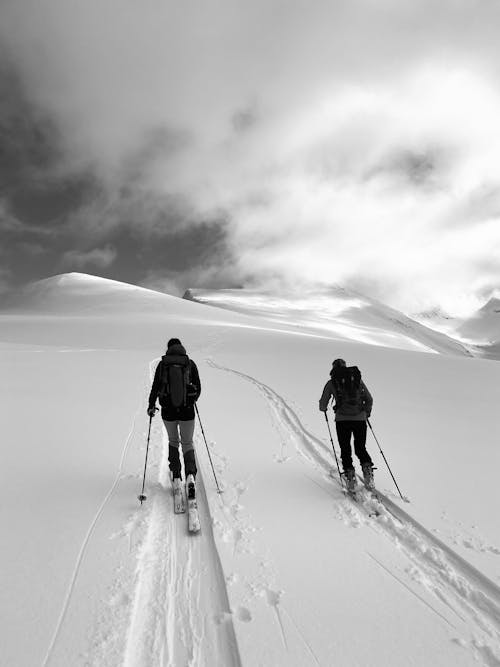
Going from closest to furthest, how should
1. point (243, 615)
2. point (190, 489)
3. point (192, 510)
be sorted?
1. point (243, 615)
2. point (192, 510)
3. point (190, 489)

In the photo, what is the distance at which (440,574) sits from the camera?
13.4ft

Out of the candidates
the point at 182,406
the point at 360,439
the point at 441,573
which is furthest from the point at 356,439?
the point at 182,406

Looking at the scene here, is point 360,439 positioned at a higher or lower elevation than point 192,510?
higher

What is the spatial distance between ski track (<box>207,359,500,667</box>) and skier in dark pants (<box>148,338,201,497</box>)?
2527 millimetres

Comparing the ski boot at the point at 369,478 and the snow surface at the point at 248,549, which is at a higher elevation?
the ski boot at the point at 369,478

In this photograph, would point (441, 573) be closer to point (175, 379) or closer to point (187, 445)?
point (187, 445)

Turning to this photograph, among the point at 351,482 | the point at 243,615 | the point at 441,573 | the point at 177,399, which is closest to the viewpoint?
the point at 243,615

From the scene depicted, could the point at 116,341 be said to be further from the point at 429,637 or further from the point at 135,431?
the point at 429,637

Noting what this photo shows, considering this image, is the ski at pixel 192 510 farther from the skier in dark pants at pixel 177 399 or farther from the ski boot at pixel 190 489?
the skier in dark pants at pixel 177 399

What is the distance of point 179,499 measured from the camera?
220 inches

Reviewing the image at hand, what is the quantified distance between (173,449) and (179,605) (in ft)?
8.88

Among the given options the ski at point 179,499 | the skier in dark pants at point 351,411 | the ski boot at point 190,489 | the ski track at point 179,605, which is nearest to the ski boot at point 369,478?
the skier in dark pants at point 351,411

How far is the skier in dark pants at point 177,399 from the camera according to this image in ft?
19.5

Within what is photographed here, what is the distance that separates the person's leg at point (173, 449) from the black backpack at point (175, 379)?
0.41m
